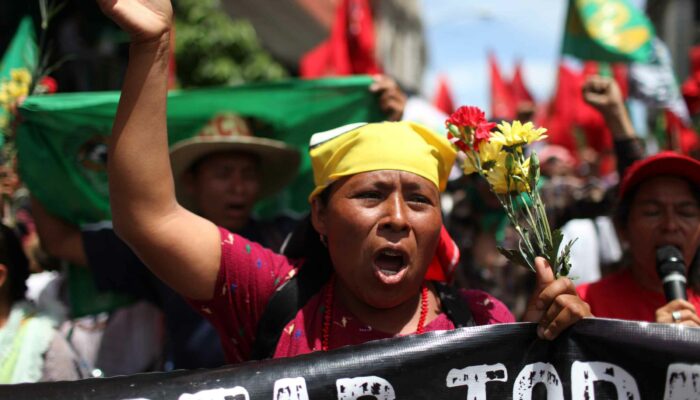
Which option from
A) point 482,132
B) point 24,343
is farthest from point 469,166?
point 24,343

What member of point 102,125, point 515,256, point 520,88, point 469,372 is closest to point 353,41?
point 102,125

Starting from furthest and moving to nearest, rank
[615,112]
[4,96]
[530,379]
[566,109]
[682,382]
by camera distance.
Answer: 1. [566,109]
2. [4,96]
3. [615,112]
4. [530,379]
5. [682,382]

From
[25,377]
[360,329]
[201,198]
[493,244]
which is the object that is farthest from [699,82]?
[25,377]

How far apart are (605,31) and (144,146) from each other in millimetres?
3399

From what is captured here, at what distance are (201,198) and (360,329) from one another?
1.58 meters

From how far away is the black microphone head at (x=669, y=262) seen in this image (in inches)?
92.7

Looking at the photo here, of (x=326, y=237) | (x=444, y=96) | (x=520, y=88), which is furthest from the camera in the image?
(x=520, y=88)

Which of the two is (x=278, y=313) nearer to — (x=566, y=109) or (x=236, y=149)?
(x=236, y=149)

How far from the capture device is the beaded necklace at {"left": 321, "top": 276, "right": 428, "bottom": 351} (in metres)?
2.29

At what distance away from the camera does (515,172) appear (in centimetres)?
214

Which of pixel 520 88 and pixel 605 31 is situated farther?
pixel 520 88

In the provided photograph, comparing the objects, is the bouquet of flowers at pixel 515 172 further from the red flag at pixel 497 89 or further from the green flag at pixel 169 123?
the red flag at pixel 497 89

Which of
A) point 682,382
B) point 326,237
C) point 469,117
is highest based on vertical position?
point 469,117

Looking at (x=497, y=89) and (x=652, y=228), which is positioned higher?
(x=497, y=89)
